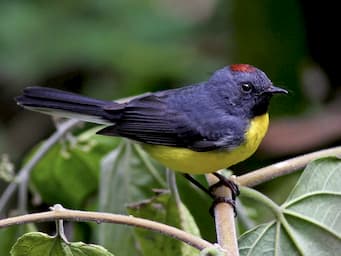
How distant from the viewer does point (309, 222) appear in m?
2.10

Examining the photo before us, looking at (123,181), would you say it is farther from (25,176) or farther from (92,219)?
(92,219)

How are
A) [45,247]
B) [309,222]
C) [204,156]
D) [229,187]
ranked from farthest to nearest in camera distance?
[204,156]
[229,187]
[309,222]
[45,247]

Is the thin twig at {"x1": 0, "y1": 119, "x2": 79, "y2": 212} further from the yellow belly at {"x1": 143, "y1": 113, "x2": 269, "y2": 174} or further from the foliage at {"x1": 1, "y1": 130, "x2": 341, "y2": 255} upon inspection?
the yellow belly at {"x1": 143, "y1": 113, "x2": 269, "y2": 174}

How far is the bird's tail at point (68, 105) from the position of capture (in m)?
2.45

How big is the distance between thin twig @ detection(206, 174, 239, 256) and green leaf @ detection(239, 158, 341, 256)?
90mm

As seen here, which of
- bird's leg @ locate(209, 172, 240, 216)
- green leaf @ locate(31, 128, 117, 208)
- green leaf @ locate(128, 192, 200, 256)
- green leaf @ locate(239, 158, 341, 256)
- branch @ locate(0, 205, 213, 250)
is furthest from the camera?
green leaf @ locate(31, 128, 117, 208)

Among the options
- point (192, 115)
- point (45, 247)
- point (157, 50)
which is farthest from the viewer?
point (157, 50)

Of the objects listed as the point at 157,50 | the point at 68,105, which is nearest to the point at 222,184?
the point at 68,105

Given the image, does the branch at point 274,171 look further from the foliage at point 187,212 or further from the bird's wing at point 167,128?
the bird's wing at point 167,128

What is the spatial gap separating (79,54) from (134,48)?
0.42 meters

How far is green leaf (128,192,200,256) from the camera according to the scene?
226cm

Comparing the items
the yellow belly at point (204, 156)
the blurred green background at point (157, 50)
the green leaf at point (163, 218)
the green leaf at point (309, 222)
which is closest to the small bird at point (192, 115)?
the yellow belly at point (204, 156)

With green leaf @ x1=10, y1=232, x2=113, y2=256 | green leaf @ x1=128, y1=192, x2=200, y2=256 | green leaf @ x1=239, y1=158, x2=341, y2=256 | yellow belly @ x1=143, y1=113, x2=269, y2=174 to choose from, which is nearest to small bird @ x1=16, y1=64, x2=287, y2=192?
yellow belly @ x1=143, y1=113, x2=269, y2=174

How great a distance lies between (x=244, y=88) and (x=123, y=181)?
486mm
